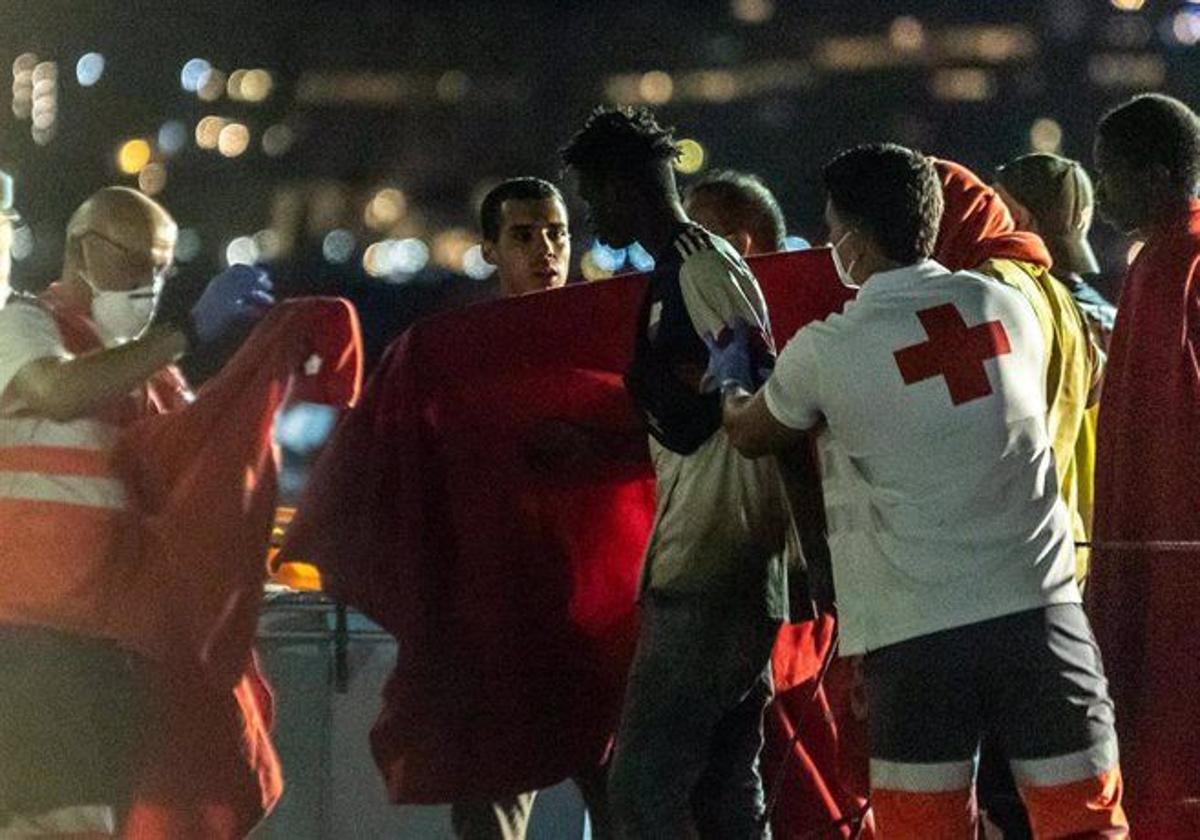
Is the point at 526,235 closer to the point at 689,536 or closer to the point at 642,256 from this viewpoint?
the point at 689,536

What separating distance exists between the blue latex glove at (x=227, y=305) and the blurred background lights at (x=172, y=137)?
99.0 ft

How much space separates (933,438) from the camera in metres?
3.99

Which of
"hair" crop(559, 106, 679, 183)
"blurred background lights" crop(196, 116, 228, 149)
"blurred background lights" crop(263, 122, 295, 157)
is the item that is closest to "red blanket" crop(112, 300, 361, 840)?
"hair" crop(559, 106, 679, 183)

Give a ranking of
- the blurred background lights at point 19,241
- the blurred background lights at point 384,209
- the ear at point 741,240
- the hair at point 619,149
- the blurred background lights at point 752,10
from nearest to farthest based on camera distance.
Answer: the hair at point 619,149 → the blurred background lights at point 19,241 → the ear at point 741,240 → the blurred background lights at point 384,209 → the blurred background lights at point 752,10

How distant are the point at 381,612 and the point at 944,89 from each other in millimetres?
43892

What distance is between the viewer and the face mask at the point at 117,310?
484cm

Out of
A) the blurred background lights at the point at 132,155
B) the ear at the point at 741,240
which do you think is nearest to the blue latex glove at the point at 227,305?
the ear at the point at 741,240

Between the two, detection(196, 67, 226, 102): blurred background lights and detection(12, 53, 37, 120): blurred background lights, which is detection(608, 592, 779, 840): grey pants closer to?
detection(12, 53, 37, 120): blurred background lights

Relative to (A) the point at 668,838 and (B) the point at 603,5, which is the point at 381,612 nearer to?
(A) the point at 668,838

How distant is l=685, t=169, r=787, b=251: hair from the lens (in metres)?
5.68

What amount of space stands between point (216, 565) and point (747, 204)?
4.90ft

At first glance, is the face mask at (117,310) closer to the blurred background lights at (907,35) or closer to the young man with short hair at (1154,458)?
the young man with short hair at (1154,458)

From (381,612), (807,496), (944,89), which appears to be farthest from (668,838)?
(944,89)

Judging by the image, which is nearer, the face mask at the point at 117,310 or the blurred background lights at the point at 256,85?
the face mask at the point at 117,310
